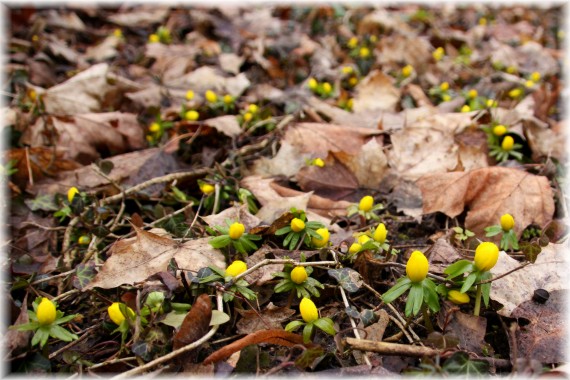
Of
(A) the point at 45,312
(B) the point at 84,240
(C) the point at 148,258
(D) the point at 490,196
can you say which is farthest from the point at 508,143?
(A) the point at 45,312

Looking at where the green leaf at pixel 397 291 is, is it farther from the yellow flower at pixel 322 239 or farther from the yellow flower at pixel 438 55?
the yellow flower at pixel 438 55

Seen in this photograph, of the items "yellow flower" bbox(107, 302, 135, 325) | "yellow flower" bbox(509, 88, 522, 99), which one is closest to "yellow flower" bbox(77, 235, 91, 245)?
"yellow flower" bbox(107, 302, 135, 325)

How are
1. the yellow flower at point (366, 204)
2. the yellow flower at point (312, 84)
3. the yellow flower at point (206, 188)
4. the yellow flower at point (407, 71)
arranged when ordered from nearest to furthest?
the yellow flower at point (366, 204)
the yellow flower at point (206, 188)
the yellow flower at point (312, 84)
the yellow flower at point (407, 71)

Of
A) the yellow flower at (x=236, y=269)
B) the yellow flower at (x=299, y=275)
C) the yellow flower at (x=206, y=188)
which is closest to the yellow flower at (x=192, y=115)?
the yellow flower at (x=206, y=188)

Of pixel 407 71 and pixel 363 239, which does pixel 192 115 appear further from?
pixel 407 71

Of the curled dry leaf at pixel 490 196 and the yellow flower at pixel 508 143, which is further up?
the yellow flower at pixel 508 143

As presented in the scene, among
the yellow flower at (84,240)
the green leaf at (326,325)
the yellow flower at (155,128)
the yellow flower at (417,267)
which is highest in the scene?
the yellow flower at (417,267)
